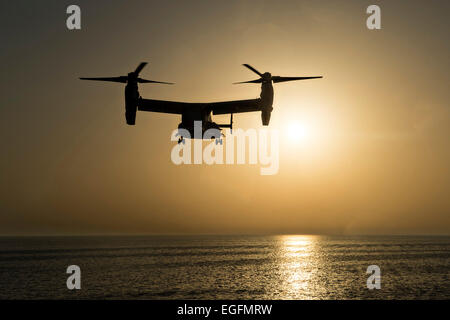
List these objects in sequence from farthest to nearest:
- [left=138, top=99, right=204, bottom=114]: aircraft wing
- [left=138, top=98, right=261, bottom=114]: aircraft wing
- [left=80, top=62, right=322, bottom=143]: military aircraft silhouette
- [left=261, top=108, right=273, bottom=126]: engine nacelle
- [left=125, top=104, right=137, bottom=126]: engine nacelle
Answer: [left=138, top=99, right=204, bottom=114]: aircraft wing
[left=138, top=98, right=261, bottom=114]: aircraft wing
[left=261, top=108, right=273, bottom=126]: engine nacelle
[left=80, top=62, right=322, bottom=143]: military aircraft silhouette
[left=125, top=104, right=137, bottom=126]: engine nacelle

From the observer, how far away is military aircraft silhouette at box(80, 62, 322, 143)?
108ft

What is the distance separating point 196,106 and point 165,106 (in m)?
2.79

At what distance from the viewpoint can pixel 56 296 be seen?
6159 centimetres

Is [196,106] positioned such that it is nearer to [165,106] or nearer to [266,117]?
[165,106]

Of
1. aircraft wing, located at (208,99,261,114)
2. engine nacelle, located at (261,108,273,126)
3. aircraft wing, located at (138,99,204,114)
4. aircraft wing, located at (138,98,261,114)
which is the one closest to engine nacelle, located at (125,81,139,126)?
aircraft wing, located at (138,98,261,114)

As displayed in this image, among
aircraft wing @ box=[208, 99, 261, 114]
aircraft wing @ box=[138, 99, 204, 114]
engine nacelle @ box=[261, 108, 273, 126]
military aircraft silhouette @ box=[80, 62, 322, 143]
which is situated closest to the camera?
military aircraft silhouette @ box=[80, 62, 322, 143]

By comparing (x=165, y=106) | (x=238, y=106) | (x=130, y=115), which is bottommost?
(x=130, y=115)

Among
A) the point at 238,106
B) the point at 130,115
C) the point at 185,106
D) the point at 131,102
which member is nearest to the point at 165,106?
the point at 185,106

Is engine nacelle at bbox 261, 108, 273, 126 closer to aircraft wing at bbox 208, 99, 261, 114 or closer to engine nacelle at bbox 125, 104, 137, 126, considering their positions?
aircraft wing at bbox 208, 99, 261, 114

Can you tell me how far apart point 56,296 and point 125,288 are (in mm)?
11428

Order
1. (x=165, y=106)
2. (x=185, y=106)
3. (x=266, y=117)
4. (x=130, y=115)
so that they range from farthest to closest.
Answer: (x=185, y=106) → (x=165, y=106) → (x=266, y=117) → (x=130, y=115)

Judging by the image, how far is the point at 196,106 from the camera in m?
39.2
